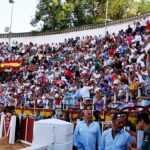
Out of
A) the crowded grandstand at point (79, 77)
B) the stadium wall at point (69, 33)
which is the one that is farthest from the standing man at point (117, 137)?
the stadium wall at point (69, 33)

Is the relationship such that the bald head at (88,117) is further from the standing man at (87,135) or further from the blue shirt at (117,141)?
the blue shirt at (117,141)

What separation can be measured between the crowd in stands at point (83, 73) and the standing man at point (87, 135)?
3493mm

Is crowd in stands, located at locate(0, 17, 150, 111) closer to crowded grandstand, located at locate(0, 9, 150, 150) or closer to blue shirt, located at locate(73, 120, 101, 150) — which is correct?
crowded grandstand, located at locate(0, 9, 150, 150)

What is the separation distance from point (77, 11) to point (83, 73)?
2358 centimetres

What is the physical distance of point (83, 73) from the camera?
1828 cm

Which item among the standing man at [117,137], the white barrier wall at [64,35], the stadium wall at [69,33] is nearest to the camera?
the standing man at [117,137]

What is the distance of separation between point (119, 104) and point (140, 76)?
0.95 metres

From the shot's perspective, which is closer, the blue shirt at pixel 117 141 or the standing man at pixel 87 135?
the blue shirt at pixel 117 141

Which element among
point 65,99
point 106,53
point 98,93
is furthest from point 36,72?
point 98,93

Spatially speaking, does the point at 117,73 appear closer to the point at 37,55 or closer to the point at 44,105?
the point at 44,105

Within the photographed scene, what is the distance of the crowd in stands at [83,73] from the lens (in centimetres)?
1170

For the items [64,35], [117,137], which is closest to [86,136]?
[117,137]

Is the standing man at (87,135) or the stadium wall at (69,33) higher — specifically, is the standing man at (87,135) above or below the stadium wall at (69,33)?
below

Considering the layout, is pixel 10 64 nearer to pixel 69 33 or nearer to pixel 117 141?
pixel 69 33
